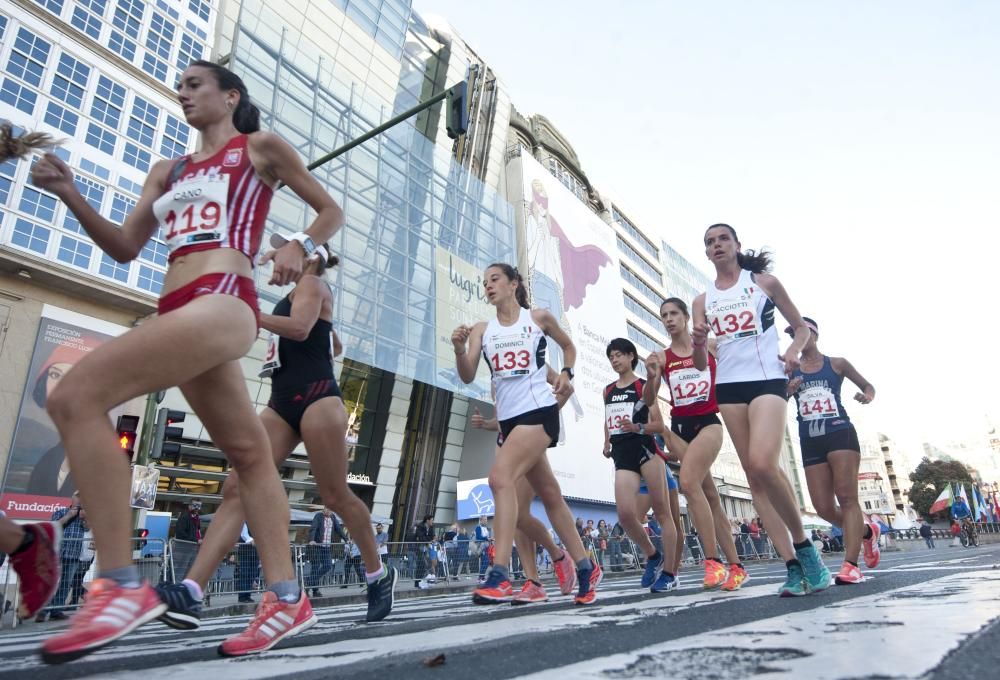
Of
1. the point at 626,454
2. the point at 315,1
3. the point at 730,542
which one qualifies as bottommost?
the point at 730,542

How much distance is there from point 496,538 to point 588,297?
113 ft

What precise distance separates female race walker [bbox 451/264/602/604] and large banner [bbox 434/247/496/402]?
68.0 feet

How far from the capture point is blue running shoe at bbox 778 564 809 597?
3598mm

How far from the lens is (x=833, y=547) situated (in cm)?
2366

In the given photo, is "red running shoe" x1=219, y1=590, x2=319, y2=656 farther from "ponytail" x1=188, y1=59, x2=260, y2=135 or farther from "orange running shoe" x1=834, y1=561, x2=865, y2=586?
"orange running shoe" x1=834, y1=561, x2=865, y2=586

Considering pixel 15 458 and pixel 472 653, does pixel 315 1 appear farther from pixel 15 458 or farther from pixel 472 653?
pixel 472 653

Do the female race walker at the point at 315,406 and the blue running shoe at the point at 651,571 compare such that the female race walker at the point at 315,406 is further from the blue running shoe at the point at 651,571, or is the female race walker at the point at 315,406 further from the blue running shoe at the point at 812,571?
the blue running shoe at the point at 651,571

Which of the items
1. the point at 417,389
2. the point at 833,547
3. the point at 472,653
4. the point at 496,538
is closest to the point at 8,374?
the point at 417,389

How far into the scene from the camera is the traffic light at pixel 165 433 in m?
9.51

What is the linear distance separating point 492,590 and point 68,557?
683cm

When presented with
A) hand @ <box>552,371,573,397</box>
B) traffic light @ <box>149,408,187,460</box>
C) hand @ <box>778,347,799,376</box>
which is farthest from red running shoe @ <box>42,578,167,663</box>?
traffic light @ <box>149,408,187,460</box>

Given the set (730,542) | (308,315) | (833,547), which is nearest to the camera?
(308,315)

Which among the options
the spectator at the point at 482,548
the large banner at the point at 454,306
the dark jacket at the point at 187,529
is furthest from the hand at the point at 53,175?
the large banner at the point at 454,306

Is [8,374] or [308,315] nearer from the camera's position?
[308,315]
